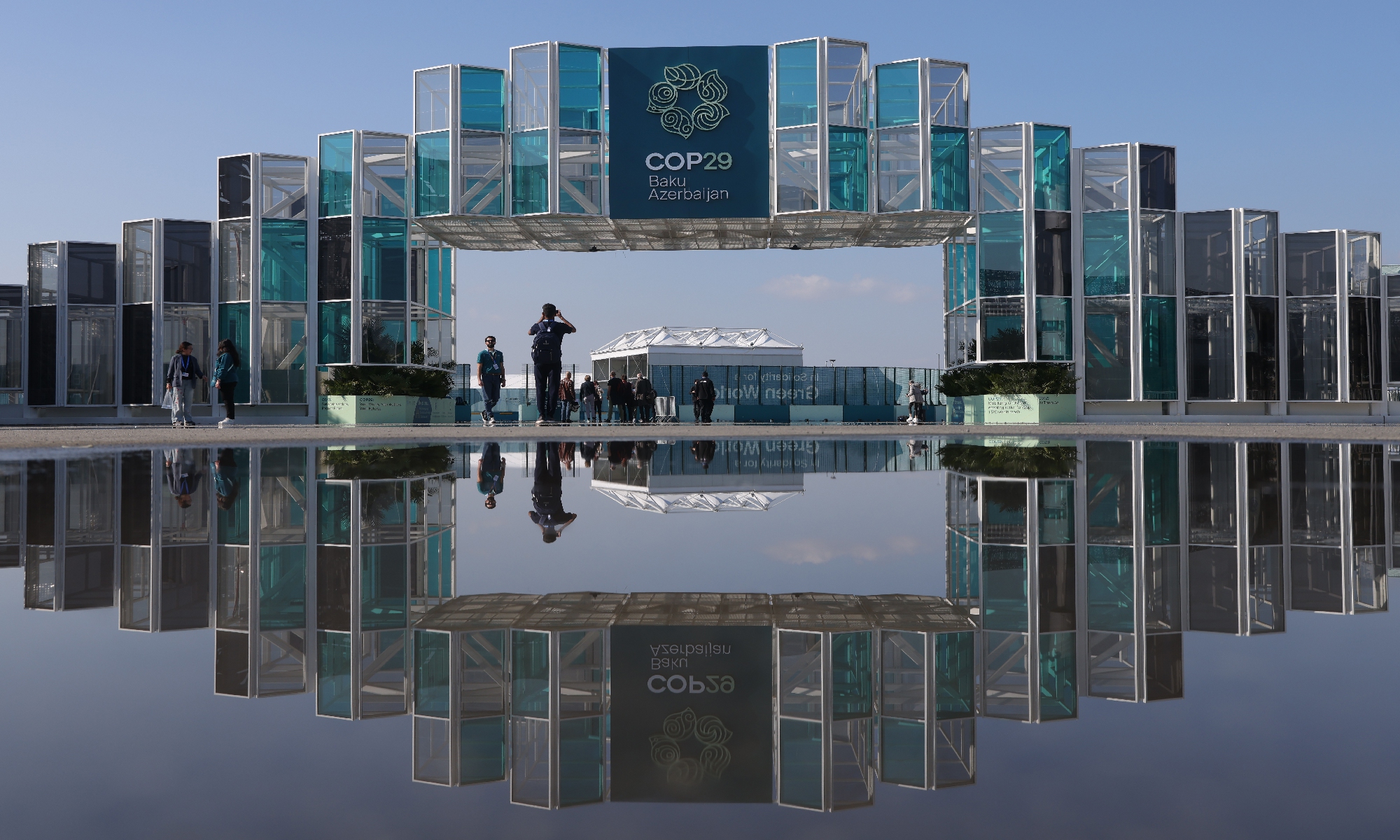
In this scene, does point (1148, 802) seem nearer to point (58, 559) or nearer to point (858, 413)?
point (58, 559)

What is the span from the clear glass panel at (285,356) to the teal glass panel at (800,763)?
97.6ft

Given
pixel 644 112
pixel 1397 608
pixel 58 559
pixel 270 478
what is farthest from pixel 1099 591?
pixel 644 112

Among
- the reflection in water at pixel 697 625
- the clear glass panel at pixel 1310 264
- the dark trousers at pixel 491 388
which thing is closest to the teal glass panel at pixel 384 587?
the reflection in water at pixel 697 625

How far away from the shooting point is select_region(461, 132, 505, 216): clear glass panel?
2647 cm

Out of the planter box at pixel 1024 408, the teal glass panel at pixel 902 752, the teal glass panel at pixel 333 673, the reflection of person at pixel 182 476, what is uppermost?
the planter box at pixel 1024 408

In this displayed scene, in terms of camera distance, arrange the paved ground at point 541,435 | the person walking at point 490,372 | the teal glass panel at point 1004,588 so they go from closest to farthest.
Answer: the teal glass panel at point 1004,588 < the paved ground at point 541,435 < the person walking at point 490,372

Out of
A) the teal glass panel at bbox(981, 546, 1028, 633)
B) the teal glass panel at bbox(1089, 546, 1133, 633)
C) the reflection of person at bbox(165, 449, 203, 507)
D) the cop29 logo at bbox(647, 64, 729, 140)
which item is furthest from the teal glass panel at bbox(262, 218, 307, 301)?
the teal glass panel at bbox(1089, 546, 1133, 633)

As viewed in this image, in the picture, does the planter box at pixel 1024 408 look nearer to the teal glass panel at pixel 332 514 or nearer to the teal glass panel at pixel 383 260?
the teal glass panel at pixel 383 260

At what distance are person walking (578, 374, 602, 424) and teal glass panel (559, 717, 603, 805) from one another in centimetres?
2985

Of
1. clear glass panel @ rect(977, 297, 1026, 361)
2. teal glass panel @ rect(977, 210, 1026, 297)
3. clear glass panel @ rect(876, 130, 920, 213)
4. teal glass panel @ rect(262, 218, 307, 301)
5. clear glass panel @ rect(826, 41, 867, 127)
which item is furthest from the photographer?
teal glass panel @ rect(262, 218, 307, 301)

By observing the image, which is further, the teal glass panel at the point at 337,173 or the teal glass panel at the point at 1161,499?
the teal glass panel at the point at 337,173

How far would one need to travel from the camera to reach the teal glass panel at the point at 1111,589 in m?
2.85

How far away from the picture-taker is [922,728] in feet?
6.48

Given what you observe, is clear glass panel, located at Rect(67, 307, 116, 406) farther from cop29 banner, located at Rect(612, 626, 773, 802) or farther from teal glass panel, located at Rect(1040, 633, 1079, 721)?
teal glass panel, located at Rect(1040, 633, 1079, 721)
